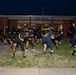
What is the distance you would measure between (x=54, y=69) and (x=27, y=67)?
1.21 metres

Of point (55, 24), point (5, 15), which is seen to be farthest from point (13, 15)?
point (55, 24)

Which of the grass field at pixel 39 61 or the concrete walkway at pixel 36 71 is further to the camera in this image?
the grass field at pixel 39 61

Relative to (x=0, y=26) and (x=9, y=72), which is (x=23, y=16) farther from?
(x=9, y=72)

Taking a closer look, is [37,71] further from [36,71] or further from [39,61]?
[39,61]

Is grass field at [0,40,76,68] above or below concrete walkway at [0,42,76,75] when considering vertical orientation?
below

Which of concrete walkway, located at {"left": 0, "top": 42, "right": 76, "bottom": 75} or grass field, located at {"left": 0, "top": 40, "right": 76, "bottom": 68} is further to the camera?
grass field, located at {"left": 0, "top": 40, "right": 76, "bottom": 68}

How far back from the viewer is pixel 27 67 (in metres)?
9.28

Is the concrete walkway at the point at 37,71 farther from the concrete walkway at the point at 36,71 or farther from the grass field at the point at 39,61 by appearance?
the grass field at the point at 39,61

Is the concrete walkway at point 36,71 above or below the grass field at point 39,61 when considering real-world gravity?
above

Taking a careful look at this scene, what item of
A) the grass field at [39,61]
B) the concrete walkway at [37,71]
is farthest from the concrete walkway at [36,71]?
the grass field at [39,61]

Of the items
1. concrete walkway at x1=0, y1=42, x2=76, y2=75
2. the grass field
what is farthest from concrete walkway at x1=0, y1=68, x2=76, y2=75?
the grass field

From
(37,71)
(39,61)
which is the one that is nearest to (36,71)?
(37,71)

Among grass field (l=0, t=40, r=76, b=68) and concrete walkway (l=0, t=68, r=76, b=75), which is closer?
concrete walkway (l=0, t=68, r=76, b=75)

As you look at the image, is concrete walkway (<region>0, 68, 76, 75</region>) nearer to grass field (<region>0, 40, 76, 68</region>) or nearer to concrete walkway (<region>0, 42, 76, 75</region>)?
concrete walkway (<region>0, 42, 76, 75</region>)
